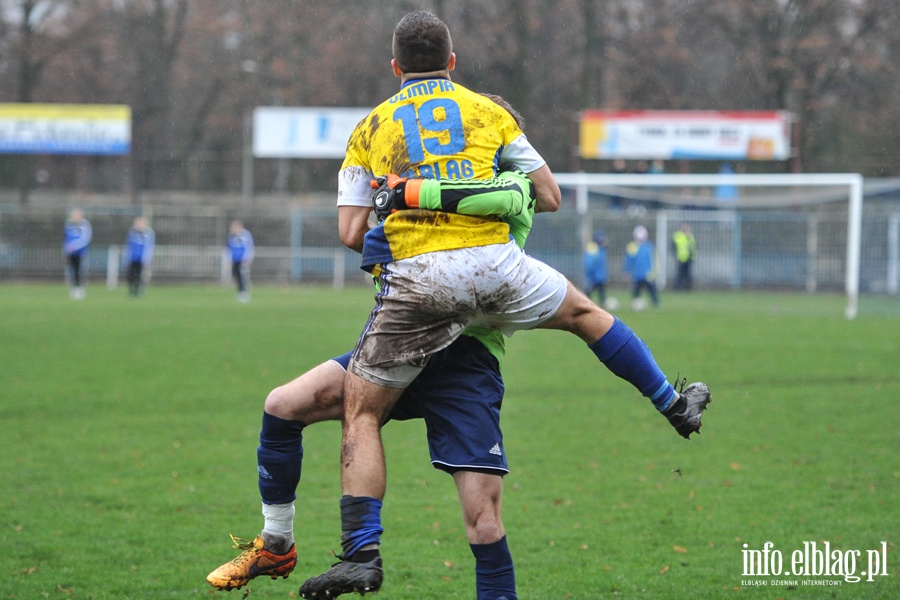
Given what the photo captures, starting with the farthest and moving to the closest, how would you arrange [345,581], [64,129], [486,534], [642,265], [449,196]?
[64,129], [642,265], [486,534], [449,196], [345,581]

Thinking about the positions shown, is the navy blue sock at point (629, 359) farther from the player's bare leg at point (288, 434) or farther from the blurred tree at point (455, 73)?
the blurred tree at point (455, 73)

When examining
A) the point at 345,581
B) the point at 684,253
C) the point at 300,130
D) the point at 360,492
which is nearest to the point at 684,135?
the point at 684,253

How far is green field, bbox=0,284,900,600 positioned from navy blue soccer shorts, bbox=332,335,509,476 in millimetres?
1366

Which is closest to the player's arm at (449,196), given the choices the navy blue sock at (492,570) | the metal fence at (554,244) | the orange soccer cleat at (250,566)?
the navy blue sock at (492,570)

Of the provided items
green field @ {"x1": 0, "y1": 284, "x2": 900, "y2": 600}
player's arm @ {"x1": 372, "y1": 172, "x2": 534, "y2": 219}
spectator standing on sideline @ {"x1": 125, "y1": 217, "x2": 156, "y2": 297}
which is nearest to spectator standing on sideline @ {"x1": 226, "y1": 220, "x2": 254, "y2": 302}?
spectator standing on sideline @ {"x1": 125, "y1": 217, "x2": 156, "y2": 297}

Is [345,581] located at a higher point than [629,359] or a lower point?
lower

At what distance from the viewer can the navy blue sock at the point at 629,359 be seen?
177 inches

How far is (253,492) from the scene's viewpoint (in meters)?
7.66

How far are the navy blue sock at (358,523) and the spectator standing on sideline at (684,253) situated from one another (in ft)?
92.2

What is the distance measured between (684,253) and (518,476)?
24.1 metres

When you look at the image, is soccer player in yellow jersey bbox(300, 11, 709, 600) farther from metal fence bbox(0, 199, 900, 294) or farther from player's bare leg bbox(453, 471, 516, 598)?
metal fence bbox(0, 199, 900, 294)

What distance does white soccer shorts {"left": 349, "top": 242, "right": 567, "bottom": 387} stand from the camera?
13.3ft

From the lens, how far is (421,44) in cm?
422

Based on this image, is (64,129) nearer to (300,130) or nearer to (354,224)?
(300,130)
